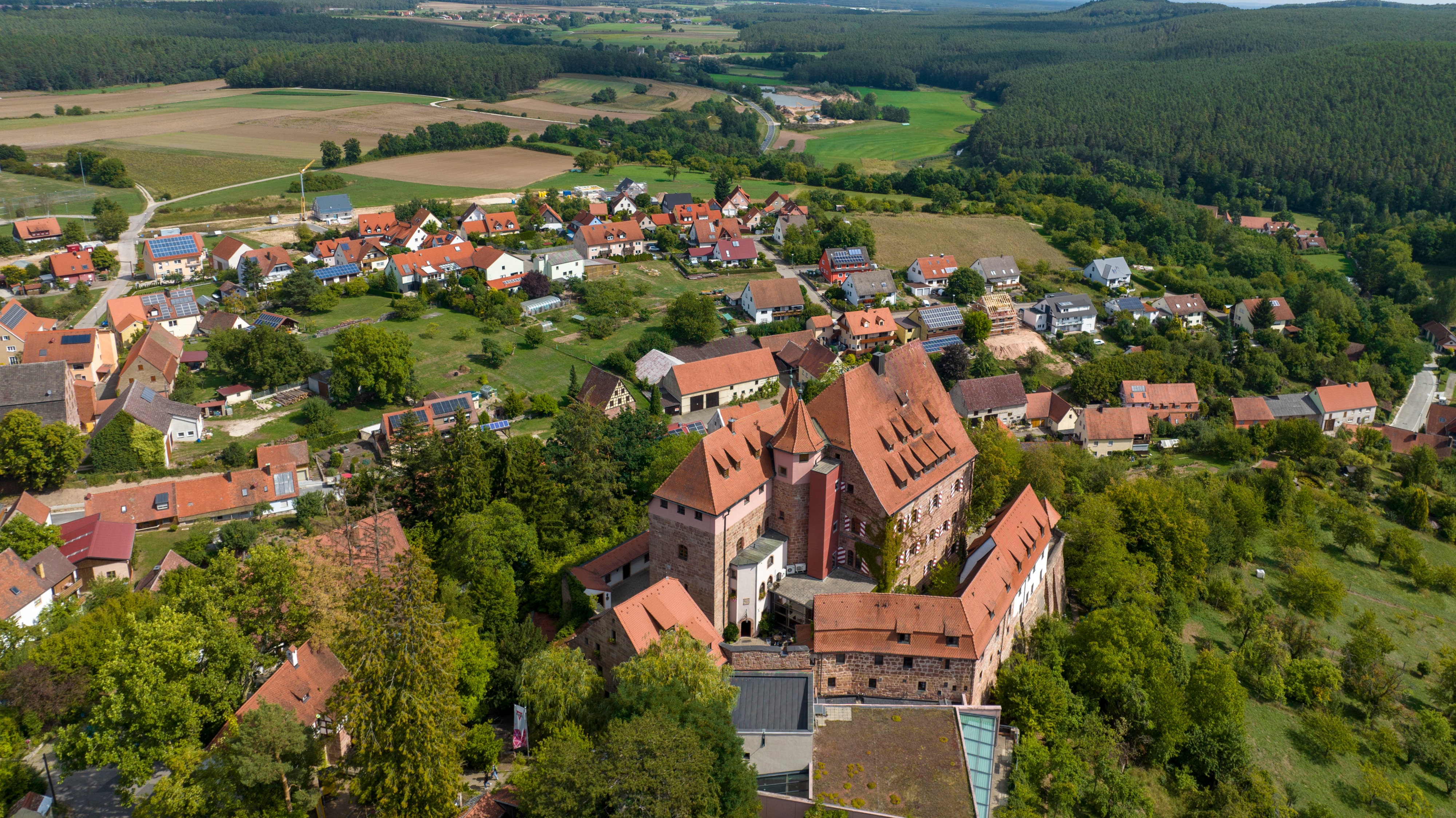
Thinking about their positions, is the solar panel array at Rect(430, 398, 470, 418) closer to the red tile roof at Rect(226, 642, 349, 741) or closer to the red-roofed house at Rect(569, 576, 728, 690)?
the red tile roof at Rect(226, 642, 349, 741)

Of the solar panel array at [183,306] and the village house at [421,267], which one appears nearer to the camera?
the solar panel array at [183,306]

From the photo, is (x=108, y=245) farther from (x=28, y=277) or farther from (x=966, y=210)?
(x=966, y=210)

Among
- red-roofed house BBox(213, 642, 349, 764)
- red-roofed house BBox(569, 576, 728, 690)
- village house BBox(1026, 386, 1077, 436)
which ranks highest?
red-roofed house BBox(569, 576, 728, 690)

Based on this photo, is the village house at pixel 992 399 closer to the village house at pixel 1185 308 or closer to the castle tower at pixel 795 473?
the village house at pixel 1185 308

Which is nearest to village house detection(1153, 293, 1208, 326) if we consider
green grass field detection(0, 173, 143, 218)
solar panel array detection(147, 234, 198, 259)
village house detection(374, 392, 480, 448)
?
village house detection(374, 392, 480, 448)

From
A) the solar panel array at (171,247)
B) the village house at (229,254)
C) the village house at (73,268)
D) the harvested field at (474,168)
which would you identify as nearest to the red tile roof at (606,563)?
the village house at (229,254)

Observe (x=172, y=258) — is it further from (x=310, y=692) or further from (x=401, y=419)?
(x=310, y=692)

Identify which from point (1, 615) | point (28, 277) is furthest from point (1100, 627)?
point (28, 277)
